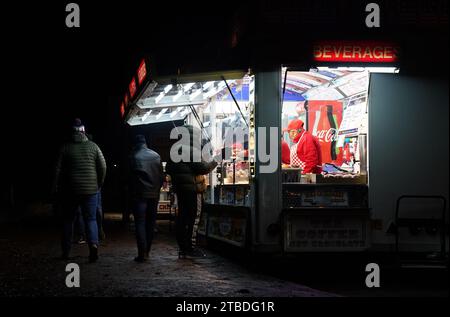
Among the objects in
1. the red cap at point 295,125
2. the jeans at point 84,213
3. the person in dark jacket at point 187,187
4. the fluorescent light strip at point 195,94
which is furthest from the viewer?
the fluorescent light strip at point 195,94

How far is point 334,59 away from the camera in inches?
397

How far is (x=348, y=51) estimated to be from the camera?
33.0 ft

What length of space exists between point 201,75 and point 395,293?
16.9ft

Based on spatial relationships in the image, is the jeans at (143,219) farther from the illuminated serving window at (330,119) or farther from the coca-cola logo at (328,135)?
the coca-cola logo at (328,135)

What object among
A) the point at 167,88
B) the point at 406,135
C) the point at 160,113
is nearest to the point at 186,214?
the point at 167,88

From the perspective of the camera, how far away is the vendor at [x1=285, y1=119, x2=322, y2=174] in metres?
11.6

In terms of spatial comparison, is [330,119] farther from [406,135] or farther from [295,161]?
[406,135]

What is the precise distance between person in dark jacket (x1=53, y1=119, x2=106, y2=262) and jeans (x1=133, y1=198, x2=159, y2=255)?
65 centimetres

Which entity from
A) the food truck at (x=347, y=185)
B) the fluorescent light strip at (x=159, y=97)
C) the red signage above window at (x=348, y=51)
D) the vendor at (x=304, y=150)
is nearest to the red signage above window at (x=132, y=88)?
the fluorescent light strip at (x=159, y=97)

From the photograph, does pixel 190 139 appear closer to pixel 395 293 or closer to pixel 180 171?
pixel 180 171

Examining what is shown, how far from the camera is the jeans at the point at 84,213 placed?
980 centimetres

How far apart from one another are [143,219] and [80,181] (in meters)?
1.17

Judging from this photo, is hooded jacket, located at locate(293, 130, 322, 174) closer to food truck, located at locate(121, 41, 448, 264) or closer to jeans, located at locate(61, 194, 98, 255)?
food truck, located at locate(121, 41, 448, 264)
